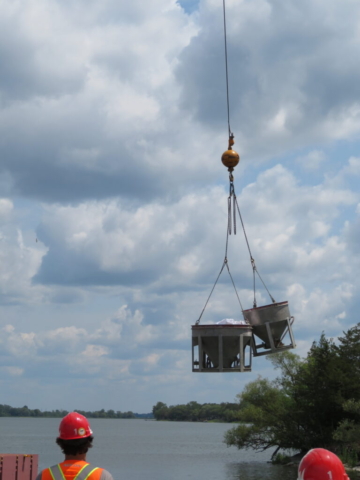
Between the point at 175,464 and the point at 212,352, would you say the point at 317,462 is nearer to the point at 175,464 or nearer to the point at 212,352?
the point at 212,352

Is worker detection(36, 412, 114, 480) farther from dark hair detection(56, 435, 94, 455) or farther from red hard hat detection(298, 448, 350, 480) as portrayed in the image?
red hard hat detection(298, 448, 350, 480)

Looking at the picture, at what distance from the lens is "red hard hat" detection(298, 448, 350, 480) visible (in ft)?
12.8

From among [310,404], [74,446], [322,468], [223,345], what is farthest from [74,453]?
[310,404]

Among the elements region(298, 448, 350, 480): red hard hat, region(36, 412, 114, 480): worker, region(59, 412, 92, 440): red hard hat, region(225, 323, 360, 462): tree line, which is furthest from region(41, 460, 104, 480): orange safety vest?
region(225, 323, 360, 462): tree line

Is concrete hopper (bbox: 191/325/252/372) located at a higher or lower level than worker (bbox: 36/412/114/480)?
higher

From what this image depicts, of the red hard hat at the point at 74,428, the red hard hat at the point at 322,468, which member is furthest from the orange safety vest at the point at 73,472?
the red hard hat at the point at 322,468

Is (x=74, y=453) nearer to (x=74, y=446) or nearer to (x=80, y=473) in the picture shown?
(x=74, y=446)

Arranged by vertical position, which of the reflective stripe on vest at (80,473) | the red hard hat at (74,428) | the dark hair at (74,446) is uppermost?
the red hard hat at (74,428)

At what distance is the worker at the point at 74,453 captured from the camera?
5.07 meters

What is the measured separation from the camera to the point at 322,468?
3.93 meters

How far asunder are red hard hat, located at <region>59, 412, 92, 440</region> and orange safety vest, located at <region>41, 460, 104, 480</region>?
0.61ft

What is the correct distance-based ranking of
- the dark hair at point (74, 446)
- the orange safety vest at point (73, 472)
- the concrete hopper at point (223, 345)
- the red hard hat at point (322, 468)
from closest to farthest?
the red hard hat at point (322, 468) < the orange safety vest at point (73, 472) < the dark hair at point (74, 446) < the concrete hopper at point (223, 345)

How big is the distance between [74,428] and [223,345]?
12.8 m

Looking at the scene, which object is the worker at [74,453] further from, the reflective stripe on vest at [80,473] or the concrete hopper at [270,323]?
the concrete hopper at [270,323]
